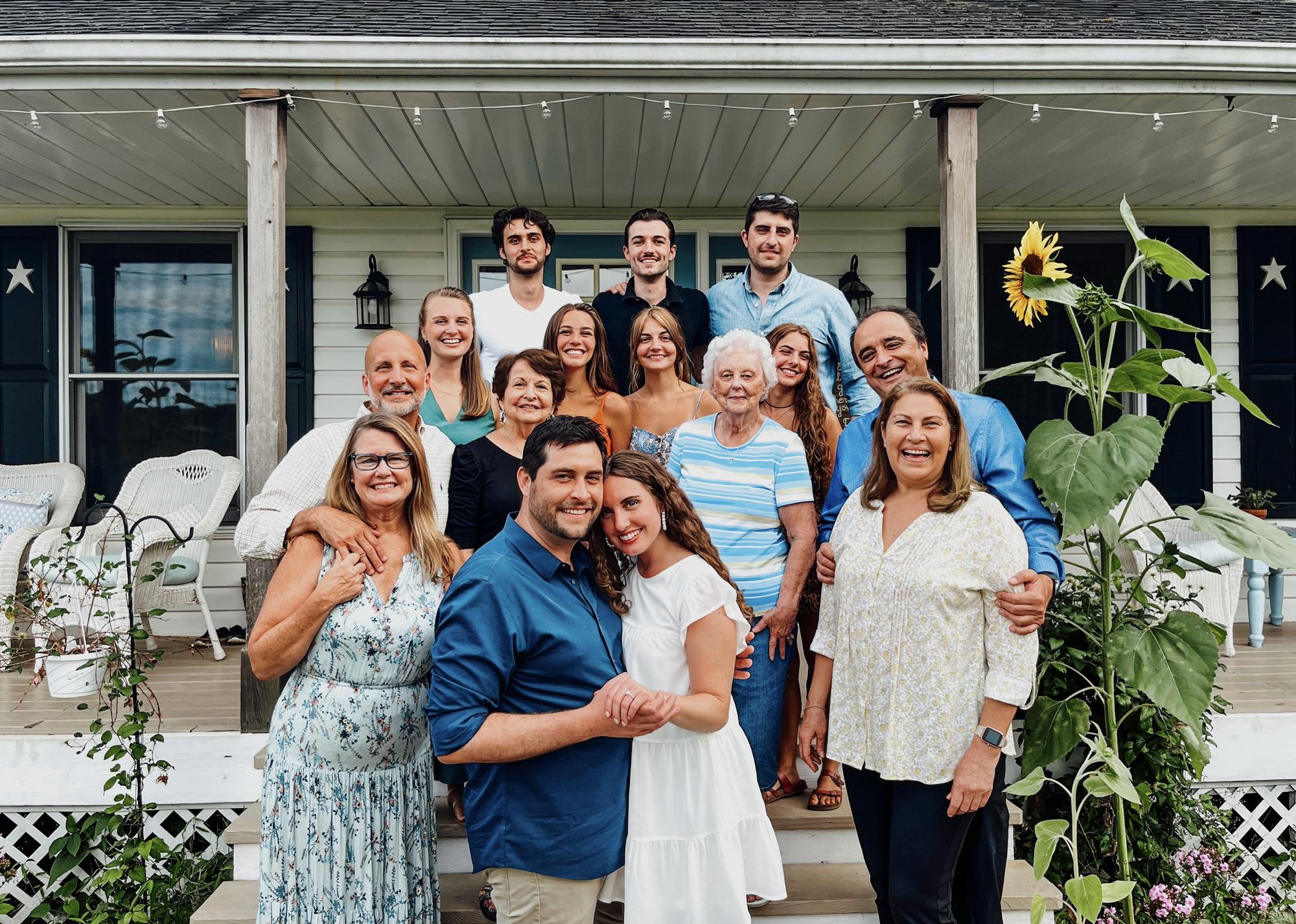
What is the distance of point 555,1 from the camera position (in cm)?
413

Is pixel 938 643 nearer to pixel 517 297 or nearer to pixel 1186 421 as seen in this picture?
pixel 517 297

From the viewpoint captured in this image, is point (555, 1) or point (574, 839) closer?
point (574, 839)

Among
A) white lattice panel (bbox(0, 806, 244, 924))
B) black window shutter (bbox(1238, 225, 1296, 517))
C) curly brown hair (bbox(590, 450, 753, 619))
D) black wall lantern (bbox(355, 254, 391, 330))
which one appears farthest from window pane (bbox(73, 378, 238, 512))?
black window shutter (bbox(1238, 225, 1296, 517))

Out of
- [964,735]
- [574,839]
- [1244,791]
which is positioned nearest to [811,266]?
[1244,791]

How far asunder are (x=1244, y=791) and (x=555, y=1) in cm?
452

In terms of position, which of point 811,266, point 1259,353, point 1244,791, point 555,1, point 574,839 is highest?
point 555,1

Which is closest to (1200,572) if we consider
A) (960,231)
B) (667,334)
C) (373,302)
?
(960,231)

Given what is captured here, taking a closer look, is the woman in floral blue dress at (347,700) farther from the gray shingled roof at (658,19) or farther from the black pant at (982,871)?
the gray shingled roof at (658,19)

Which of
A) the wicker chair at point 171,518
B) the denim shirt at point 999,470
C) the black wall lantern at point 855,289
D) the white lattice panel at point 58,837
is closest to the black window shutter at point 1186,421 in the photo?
the black wall lantern at point 855,289

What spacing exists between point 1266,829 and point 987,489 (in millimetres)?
2690

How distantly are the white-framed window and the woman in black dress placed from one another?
3403 mm

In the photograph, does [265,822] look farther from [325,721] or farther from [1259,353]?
[1259,353]

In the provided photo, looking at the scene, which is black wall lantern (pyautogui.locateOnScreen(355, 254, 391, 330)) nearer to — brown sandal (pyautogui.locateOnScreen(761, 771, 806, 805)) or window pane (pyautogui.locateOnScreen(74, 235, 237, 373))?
window pane (pyautogui.locateOnScreen(74, 235, 237, 373))

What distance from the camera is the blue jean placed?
7.78 feet
